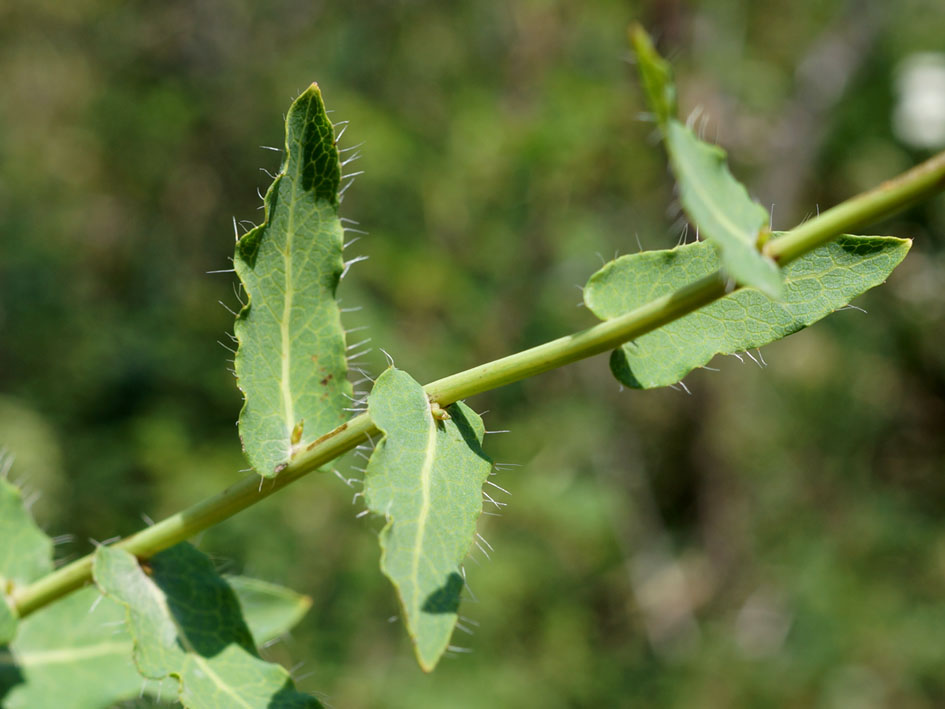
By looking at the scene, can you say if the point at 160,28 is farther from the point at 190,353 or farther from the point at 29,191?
the point at 190,353

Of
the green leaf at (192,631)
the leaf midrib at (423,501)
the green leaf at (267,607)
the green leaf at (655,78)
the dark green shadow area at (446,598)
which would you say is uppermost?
the green leaf at (655,78)

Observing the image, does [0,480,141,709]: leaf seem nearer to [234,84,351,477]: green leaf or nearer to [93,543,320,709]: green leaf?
[93,543,320,709]: green leaf

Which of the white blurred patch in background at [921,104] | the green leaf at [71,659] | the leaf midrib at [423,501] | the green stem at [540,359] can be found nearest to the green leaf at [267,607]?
the green leaf at [71,659]

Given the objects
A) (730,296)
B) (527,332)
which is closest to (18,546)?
(730,296)

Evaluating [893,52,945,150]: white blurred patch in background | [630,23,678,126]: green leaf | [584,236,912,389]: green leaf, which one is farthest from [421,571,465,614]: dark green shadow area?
[893,52,945,150]: white blurred patch in background

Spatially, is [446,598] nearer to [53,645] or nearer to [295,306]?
[295,306]

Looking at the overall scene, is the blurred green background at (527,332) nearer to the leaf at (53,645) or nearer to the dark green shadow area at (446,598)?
the leaf at (53,645)
